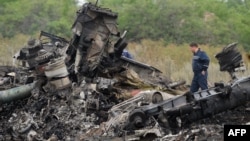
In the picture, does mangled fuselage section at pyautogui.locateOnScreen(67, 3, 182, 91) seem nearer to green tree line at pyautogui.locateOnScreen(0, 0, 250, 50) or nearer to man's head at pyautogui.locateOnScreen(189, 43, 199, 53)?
man's head at pyautogui.locateOnScreen(189, 43, 199, 53)

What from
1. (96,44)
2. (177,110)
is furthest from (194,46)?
(177,110)

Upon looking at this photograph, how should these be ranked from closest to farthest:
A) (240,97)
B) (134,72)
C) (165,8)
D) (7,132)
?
(240,97)
(7,132)
(134,72)
(165,8)

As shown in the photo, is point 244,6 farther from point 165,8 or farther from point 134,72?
point 134,72

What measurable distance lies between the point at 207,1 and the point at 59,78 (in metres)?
31.9

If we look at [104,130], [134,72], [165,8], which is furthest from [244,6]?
[104,130]

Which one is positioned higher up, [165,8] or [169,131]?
[165,8]

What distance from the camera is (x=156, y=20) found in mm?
34094

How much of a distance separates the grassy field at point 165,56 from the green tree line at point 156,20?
1.73m

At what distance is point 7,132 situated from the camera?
10211 mm

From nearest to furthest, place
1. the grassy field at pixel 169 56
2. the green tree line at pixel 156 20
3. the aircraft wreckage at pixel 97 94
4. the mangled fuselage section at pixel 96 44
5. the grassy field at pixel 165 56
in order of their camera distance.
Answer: the aircraft wreckage at pixel 97 94
the mangled fuselage section at pixel 96 44
the grassy field at pixel 165 56
the grassy field at pixel 169 56
the green tree line at pixel 156 20

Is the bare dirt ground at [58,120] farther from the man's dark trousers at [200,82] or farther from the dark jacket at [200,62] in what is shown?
the dark jacket at [200,62]

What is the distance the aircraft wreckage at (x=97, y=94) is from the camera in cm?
896

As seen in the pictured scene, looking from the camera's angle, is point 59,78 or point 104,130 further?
point 59,78

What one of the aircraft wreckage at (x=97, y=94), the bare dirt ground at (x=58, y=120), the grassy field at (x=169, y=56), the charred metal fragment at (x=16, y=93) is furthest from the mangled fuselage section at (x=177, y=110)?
the grassy field at (x=169, y=56)
